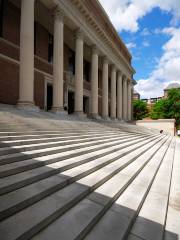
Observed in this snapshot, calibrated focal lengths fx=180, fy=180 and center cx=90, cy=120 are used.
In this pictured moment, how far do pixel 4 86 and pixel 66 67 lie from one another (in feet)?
31.9

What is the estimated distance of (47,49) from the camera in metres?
19.4

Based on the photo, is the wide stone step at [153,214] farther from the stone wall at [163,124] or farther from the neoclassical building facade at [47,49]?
the stone wall at [163,124]

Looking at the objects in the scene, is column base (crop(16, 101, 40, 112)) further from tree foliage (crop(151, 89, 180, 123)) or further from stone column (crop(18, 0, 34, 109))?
tree foliage (crop(151, 89, 180, 123))

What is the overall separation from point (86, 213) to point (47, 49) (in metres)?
19.3

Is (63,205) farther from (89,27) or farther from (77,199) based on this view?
(89,27)

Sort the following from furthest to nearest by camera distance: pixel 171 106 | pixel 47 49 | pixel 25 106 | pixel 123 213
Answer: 1. pixel 171 106
2. pixel 47 49
3. pixel 25 106
4. pixel 123 213

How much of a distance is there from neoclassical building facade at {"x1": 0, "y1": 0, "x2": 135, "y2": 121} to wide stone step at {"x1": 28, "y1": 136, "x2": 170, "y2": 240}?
8.71 metres

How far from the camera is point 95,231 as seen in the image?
2.71 meters

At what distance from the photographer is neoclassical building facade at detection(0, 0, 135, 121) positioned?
11.6 m

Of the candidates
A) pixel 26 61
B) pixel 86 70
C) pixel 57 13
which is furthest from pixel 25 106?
pixel 86 70

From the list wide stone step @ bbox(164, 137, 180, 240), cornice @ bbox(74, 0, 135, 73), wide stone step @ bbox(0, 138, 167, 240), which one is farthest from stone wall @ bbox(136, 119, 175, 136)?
wide stone step @ bbox(0, 138, 167, 240)

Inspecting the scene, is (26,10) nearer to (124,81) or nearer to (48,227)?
(48,227)

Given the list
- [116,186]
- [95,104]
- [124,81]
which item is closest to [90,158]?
[116,186]

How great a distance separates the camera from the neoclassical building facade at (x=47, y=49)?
457 inches
